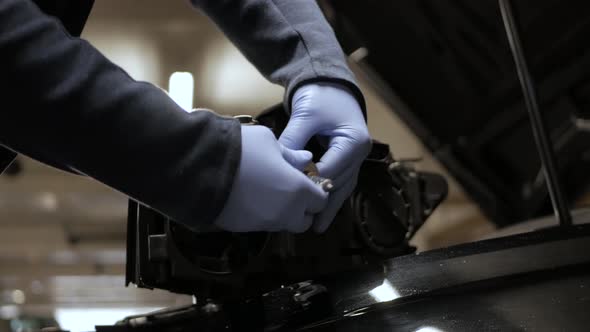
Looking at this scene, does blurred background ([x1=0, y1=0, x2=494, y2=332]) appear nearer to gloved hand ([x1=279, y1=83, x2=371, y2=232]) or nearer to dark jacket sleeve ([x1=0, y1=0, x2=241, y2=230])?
gloved hand ([x1=279, y1=83, x2=371, y2=232])

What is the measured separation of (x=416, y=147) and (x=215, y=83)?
973mm

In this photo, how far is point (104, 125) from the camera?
1.49ft

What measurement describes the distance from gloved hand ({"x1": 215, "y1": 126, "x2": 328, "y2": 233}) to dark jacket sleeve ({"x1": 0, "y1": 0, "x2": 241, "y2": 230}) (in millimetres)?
15

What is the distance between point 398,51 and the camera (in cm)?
156

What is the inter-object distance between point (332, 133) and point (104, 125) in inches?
8.7

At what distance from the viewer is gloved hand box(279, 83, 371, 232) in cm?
58

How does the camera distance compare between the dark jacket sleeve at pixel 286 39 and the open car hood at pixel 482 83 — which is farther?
the open car hood at pixel 482 83

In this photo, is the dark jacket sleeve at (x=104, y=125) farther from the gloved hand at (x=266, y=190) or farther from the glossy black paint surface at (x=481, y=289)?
the glossy black paint surface at (x=481, y=289)

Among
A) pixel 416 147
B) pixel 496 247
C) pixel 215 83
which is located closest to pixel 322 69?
pixel 496 247

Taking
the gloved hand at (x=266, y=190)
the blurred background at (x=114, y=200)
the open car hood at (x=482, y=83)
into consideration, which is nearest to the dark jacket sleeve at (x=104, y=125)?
the gloved hand at (x=266, y=190)

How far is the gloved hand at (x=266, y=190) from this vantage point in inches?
19.5

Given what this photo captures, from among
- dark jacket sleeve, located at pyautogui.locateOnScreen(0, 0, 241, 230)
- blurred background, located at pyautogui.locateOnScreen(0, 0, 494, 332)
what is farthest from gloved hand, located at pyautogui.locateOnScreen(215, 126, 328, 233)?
blurred background, located at pyautogui.locateOnScreen(0, 0, 494, 332)

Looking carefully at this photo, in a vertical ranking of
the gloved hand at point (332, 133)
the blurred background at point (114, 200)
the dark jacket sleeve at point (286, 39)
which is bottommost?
the blurred background at point (114, 200)

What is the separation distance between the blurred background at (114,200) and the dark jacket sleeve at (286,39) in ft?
1.49
